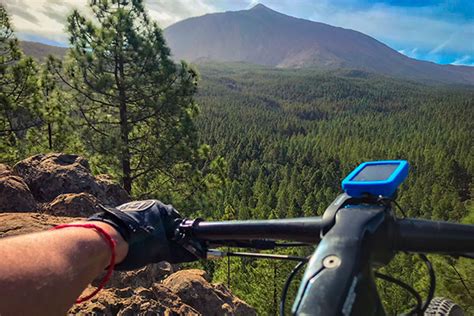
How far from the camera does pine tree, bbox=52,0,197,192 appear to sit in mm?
12719

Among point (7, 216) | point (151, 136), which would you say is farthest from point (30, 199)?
point (151, 136)

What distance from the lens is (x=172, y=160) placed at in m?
13.8

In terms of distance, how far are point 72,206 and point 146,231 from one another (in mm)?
4135

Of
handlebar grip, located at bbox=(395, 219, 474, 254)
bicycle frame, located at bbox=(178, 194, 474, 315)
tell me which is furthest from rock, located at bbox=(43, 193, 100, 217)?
handlebar grip, located at bbox=(395, 219, 474, 254)

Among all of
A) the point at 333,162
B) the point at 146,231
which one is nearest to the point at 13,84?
the point at 146,231

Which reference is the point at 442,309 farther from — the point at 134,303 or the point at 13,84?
the point at 13,84

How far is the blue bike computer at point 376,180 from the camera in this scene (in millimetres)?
1146

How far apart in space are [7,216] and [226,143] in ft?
305

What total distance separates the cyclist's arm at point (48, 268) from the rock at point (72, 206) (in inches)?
159

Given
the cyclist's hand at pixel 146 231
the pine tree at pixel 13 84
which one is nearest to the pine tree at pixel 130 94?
the pine tree at pixel 13 84

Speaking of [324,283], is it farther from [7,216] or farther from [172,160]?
[172,160]

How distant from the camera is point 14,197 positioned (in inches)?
212

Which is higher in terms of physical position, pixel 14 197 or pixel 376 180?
pixel 376 180

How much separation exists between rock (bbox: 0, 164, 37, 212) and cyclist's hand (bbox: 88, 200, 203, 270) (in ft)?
14.4
